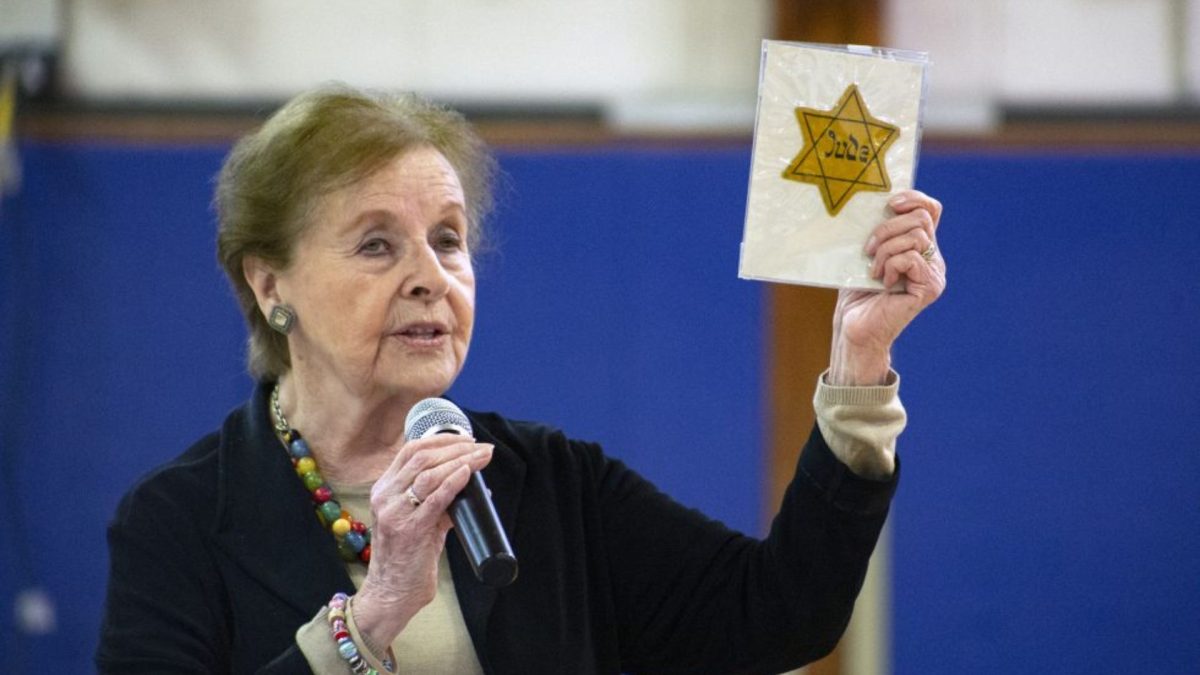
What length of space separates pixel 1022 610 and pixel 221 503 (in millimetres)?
2860

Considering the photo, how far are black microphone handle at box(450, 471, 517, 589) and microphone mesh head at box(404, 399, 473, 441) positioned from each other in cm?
9

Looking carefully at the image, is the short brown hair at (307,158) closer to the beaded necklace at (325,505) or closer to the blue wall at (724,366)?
the beaded necklace at (325,505)

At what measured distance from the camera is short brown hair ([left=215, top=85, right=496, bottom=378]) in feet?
5.43

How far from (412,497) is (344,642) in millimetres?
177

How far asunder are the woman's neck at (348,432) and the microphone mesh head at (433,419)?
0.18 m

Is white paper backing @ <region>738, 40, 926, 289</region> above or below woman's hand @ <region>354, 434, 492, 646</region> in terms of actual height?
above

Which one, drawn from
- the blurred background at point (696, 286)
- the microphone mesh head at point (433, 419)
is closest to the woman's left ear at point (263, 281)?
the microphone mesh head at point (433, 419)

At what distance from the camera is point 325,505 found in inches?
65.4

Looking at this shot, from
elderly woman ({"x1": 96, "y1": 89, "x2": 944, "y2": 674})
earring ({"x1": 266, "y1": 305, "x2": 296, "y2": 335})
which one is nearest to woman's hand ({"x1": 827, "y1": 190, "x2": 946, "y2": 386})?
elderly woman ({"x1": 96, "y1": 89, "x2": 944, "y2": 674})

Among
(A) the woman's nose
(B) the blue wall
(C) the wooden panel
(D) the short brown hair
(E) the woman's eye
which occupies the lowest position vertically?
(B) the blue wall

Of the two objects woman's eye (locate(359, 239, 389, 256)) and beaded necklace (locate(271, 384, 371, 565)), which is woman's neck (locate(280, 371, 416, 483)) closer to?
beaded necklace (locate(271, 384, 371, 565))

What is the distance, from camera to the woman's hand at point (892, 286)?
1.52 meters

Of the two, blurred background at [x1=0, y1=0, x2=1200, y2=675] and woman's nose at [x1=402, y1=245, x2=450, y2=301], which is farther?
blurred background at [x1=0, y1=0, x2=1200, y2=675]

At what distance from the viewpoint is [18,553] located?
3.81 m
